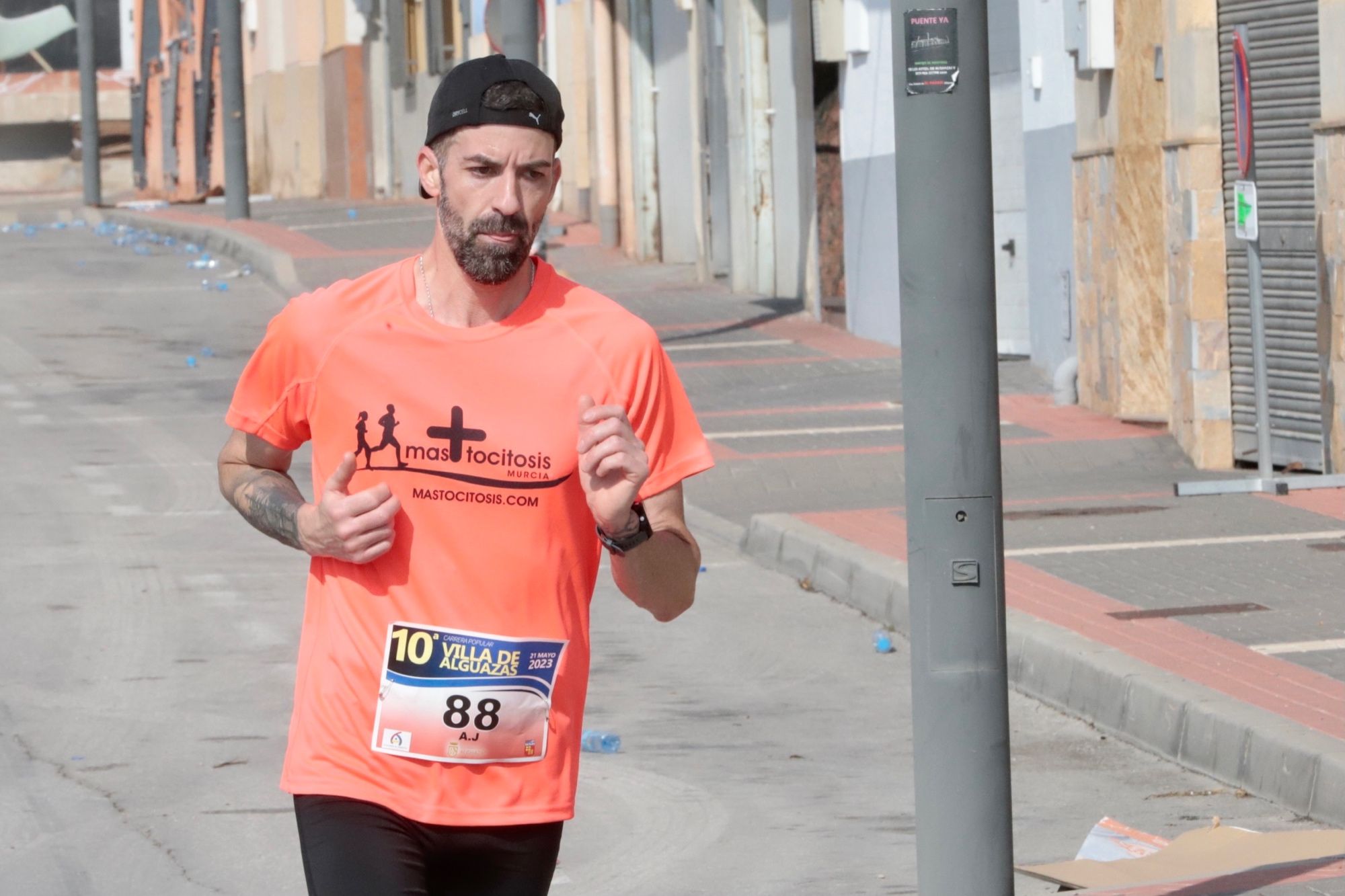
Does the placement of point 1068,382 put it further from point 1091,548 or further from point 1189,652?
point 1189,652

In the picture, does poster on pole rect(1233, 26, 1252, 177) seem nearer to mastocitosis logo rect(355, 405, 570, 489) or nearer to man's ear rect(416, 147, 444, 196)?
man's ear rect(416, 147, 444, 196)

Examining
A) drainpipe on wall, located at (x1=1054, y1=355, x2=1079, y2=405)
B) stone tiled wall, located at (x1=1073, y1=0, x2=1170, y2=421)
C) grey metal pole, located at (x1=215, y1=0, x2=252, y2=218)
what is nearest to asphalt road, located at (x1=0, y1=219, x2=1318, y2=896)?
stone tiled wall, located at (x1=1073, y1=0, x2=1170, y2=421)

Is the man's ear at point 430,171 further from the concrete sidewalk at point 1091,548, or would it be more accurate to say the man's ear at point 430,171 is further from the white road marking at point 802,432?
the white road marking at point 802,432

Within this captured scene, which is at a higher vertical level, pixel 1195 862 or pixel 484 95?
pixel 484 95

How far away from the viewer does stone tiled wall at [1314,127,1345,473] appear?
12055 millimetres

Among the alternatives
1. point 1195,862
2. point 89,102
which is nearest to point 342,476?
point 1195,862

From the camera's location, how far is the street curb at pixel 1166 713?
22.1 ft

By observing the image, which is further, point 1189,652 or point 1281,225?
point 1281,225

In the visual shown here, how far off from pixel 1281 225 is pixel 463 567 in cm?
1035

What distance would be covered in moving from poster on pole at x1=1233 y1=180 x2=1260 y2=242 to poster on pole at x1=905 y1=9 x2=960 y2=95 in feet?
22.2

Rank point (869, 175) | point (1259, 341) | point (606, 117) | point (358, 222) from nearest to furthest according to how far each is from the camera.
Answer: point (1259, 341) → point (869, 175) → point (606, 117) → point (358, 222)

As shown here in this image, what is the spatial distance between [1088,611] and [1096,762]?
176 cm

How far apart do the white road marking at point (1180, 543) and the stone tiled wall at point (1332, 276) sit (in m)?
1.48

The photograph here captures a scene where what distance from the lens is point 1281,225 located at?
13.2 metres
